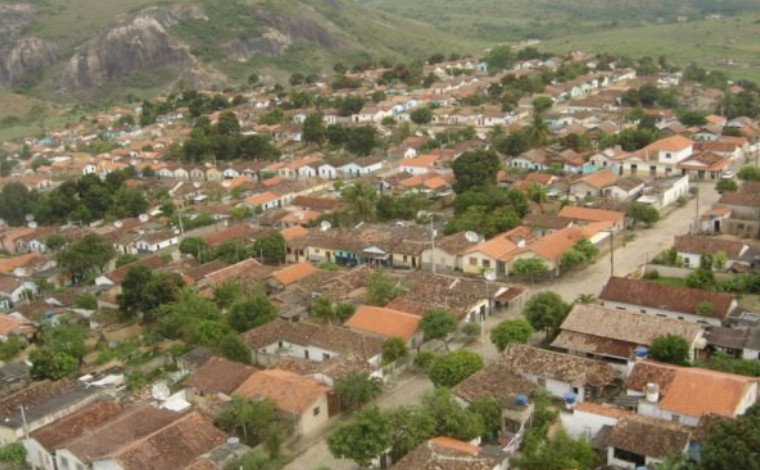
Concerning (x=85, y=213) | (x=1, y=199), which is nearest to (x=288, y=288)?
(x=85, y=213)

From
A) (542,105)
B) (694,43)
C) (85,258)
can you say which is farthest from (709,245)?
(694,43)

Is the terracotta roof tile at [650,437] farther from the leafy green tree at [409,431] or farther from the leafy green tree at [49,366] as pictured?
the leafy green tree at [49,366]

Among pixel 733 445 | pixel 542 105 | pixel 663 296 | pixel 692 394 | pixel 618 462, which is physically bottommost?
pixel 542 105

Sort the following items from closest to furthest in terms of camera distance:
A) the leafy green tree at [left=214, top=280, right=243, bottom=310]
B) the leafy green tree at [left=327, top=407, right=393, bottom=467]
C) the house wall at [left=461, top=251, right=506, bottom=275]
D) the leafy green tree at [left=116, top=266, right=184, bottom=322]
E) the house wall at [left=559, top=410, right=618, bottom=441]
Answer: the leafy green tree at [left=327, top=407, right=393, bottom=467], the house wall at [left=559, top=410, right=618, bottom=441], the leafy green tree at [left=116, top=266, right=184, bottom=322], the leafy green tree at [left=214, top=280, right=243, bottom=310], the house wall at [left=461, top=251, right=506, bottom=275]

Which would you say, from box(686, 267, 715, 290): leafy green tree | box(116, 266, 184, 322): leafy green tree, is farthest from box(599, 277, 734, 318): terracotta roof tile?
box(116, 266, 184, 322): leafy green tree

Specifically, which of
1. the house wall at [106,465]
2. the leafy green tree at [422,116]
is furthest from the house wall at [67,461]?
the leafy green tree at [422,116]

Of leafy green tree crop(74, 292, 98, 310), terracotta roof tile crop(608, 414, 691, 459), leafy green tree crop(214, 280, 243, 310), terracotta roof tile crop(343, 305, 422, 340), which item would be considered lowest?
leafy green tree crop(74, 292, 98, 310)

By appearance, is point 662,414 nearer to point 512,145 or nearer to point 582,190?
point 582,190

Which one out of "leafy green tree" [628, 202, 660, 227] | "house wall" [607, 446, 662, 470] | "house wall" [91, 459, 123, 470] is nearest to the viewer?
"house wall" [607, 446, 662, 470]

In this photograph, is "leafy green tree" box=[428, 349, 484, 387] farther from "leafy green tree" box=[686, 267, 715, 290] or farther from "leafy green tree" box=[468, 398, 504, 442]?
"leafy green tree" box=[686, 267, 715, 290]
